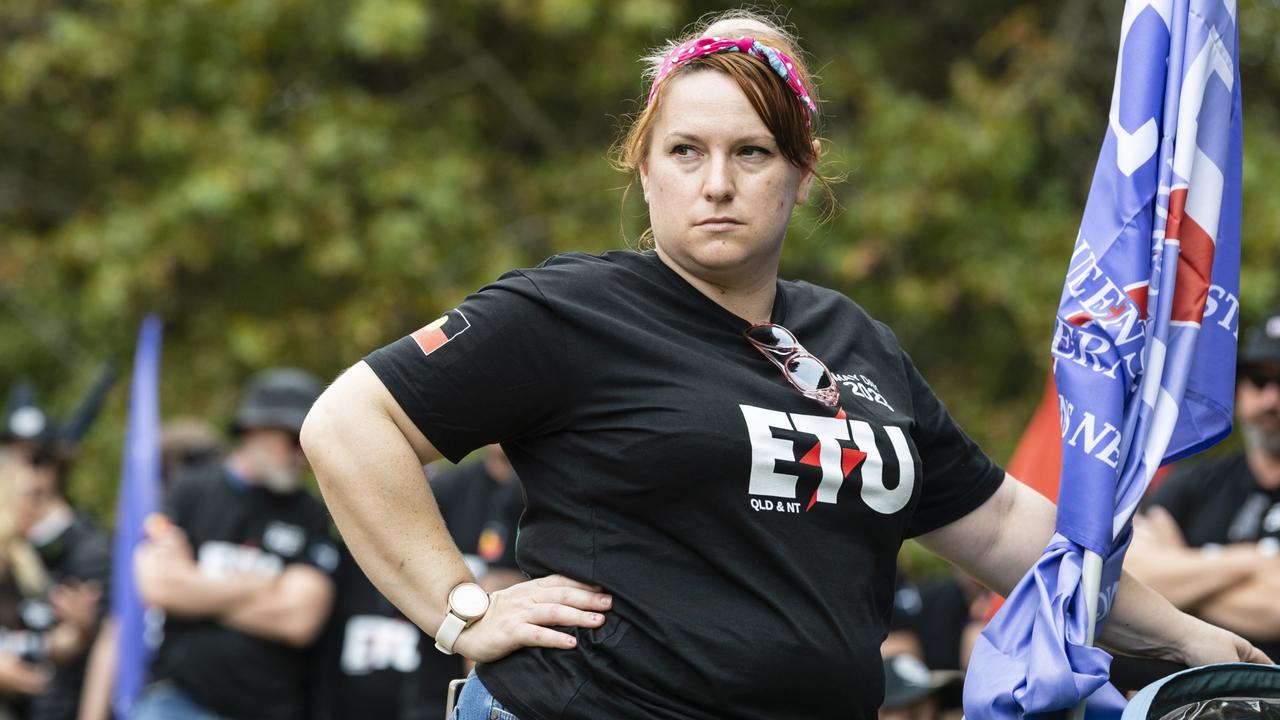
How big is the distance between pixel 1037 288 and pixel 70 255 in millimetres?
6622

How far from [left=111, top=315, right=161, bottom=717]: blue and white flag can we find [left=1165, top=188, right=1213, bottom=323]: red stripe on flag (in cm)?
575

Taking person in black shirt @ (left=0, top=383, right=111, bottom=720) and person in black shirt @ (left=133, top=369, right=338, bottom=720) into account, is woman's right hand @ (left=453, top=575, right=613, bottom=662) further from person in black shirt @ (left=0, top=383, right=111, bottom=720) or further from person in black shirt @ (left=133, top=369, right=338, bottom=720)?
person in black shirt @ (left=0, top=383, right=111, bottom=720)

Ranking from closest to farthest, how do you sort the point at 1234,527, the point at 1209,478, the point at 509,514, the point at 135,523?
1. the point at 1234,527
2. the point at 1209,478
3. the point at 509,514
4. the point at 135,523

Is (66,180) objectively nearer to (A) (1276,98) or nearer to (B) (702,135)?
(A) (1276,98)

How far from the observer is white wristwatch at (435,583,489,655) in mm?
2912

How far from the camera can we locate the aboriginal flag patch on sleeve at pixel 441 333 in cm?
280

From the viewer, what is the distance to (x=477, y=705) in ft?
9.63

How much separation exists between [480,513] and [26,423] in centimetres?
299

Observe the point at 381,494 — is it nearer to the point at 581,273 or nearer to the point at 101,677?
the point at 581,273

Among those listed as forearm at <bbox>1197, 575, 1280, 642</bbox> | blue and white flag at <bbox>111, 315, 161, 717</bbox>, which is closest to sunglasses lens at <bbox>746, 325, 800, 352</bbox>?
forearm at <bbox>1197, 575, 1280, 642</bbox>

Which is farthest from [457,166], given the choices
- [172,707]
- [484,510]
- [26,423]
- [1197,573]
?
[1197,573]

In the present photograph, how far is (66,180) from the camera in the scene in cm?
1323

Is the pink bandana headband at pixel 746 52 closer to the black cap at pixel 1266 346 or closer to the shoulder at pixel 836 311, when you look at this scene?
the shoulder at pixel 836 311

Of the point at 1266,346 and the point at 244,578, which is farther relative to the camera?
the point at 244,578
